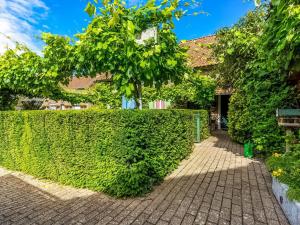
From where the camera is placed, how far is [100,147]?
468 cm

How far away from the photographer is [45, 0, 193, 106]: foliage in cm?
447

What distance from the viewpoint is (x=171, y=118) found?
6.05m

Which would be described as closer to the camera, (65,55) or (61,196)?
(61,196)

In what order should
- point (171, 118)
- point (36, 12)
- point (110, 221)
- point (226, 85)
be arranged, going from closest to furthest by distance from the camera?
point (110, 221) < point (171, 118) < point (36, 12) < point (226, 85)

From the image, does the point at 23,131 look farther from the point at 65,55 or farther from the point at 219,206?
the point at 219,206

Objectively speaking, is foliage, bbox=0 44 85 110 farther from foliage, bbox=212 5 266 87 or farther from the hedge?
foliage, bbox=212 5 266 87

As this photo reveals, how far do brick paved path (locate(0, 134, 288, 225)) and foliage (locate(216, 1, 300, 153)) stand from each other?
169cm

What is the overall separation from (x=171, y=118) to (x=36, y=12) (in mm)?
6744

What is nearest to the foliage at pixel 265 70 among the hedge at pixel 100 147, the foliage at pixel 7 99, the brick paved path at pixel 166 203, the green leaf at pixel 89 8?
the brick paved path at pixel 166 203

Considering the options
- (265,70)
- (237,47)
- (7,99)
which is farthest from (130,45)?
(7,99)

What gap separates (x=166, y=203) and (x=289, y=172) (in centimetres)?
236

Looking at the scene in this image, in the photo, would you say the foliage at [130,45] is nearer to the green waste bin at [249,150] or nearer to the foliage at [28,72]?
the foliage at [28,72]

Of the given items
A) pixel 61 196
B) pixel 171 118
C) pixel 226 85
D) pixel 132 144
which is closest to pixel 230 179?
pixel 171 118

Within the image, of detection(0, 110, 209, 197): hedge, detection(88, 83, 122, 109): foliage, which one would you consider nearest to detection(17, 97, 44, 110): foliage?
detection(0, 110, 209, 197): hedge
